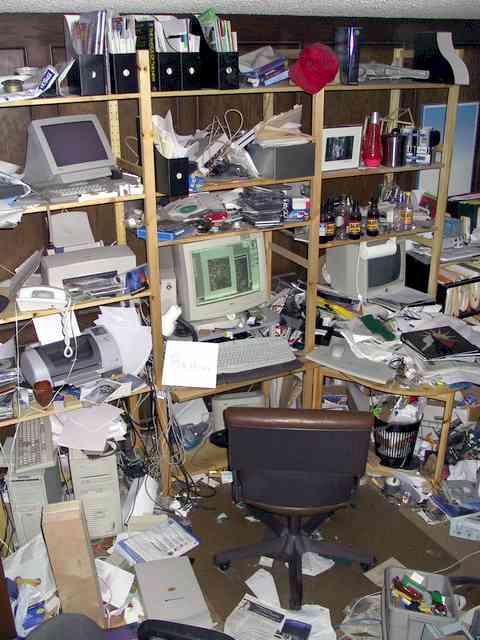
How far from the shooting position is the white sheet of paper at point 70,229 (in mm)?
2979

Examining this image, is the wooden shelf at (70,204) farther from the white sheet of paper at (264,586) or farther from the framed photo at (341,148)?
the white sheet of paper at (264,586)

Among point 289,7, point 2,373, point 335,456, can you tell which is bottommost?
point 335,456

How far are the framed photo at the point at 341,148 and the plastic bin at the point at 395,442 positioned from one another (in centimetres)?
134

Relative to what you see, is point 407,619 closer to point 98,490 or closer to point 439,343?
point 439,343

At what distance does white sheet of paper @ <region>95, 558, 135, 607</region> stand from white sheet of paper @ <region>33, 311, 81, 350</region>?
0.99 m

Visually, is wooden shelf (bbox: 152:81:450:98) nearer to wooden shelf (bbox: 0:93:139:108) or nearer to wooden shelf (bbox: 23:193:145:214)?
wooden shelf (bbox: 0:93:139:108)

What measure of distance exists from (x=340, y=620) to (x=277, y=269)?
1.96 meters

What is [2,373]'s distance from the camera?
9.19 ft

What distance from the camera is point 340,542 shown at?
9.96ft

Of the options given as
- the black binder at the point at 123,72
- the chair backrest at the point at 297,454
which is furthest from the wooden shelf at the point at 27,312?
the black binder at the point at 123,72

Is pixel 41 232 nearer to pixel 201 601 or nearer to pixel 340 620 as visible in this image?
pixel 201 601

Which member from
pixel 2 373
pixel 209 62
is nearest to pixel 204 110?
pixel 209 62

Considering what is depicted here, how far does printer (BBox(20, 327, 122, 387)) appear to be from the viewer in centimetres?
274

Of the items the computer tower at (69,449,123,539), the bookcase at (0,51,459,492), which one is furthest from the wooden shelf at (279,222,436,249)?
the computer tower at (69,449,123,539)
